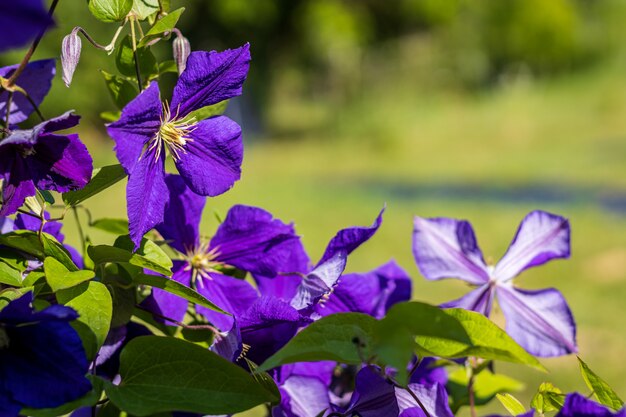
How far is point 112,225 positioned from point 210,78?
0.15 m

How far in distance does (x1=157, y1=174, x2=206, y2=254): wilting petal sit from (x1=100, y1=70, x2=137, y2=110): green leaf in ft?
0.16

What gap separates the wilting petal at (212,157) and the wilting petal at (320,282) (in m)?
0.06

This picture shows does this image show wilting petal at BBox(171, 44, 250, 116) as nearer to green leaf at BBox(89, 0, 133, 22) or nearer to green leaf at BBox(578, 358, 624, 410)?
green leaf at BBox(89, 0, 133, 22)

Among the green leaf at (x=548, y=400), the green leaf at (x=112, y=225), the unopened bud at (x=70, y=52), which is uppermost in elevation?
the unopened bud at (x=70, y=52)

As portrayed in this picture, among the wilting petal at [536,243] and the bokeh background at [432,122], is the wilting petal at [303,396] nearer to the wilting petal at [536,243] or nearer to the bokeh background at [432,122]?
the wilting petal at [536,243]

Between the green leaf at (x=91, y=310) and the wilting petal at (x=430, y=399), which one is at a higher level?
the green leaf at (x=91, y=310)

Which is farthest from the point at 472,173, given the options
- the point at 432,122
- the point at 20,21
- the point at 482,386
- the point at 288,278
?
the point at 20,21

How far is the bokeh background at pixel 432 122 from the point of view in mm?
4930

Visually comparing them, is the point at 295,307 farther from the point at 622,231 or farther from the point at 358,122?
the point at 358,122

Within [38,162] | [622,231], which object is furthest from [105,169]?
[622,231]

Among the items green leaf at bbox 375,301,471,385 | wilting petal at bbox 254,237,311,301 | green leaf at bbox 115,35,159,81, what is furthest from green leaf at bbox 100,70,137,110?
green leaf at bbox 375,301,471,385

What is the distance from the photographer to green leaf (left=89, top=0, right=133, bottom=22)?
398 millimetres

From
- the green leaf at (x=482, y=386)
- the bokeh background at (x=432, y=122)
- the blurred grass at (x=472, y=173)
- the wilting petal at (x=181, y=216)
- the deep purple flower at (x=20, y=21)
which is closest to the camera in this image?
the deep purple flower at (x=20, y=21)

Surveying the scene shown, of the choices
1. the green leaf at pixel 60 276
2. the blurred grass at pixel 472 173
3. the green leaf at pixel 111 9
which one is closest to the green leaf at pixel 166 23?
the green leaf at pixel 111 9
